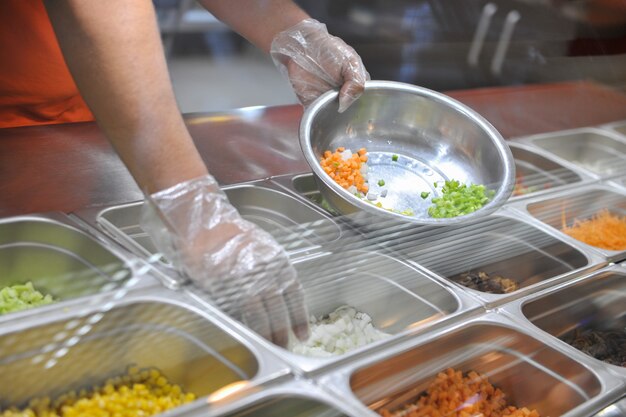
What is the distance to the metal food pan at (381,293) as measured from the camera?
135 centimetres

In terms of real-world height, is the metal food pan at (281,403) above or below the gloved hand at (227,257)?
below

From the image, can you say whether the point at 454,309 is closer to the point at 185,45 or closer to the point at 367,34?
the point at 185,45

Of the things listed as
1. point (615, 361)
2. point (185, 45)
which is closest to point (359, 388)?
point (615, 361)

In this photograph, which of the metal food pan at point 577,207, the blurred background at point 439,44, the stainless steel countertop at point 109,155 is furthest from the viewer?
the blurred background at point 439,44

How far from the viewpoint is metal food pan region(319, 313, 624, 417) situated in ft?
4.12

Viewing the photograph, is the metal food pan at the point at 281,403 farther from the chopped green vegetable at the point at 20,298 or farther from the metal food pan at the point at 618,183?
the metal food pan at the point at 618,183

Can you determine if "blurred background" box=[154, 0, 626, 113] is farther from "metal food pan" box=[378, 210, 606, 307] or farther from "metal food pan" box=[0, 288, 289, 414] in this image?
"metal food pan" box=[0, 288, 289, 414]

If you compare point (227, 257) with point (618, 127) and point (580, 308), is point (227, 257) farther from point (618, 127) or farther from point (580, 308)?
point (618, 127)

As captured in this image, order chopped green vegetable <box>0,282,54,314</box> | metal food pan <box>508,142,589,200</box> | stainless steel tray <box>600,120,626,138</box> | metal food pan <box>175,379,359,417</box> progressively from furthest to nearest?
stainless steel tray <box>600,120,626,138</box> → metal food pan <box>508,142,589,200</box> → chopped green vegetable <box>0,282,54,314</box> → metal food pan <box>175,379,359,417</box>


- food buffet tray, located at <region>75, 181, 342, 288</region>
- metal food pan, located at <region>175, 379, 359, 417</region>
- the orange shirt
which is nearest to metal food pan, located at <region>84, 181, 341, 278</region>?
food buffet tray, located at <region>75, 181, 342, 288</region>

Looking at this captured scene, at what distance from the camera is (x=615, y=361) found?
1663 mm

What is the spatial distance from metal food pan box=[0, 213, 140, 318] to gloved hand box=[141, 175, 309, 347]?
0.31 ft

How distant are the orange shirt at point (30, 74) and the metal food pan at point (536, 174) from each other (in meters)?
1.32

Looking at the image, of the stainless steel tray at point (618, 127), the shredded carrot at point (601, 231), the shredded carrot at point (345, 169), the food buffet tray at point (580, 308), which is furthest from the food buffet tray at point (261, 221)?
the stainless steel tray at point (618, 127)
